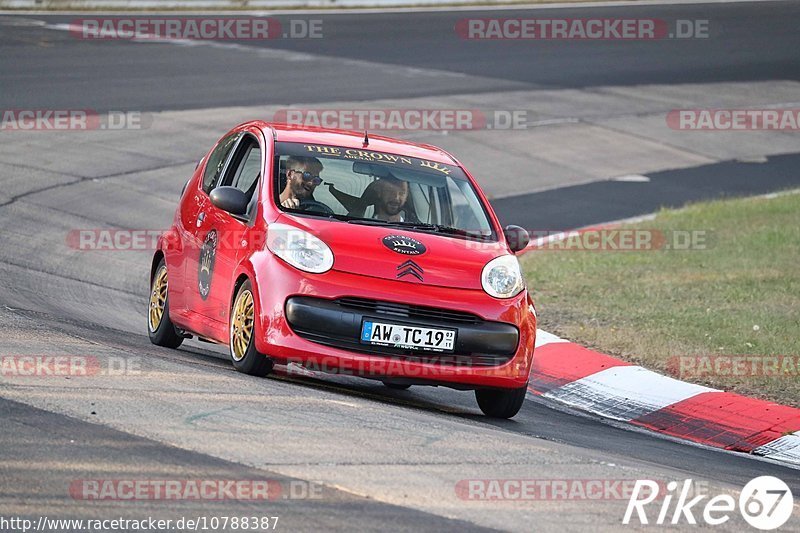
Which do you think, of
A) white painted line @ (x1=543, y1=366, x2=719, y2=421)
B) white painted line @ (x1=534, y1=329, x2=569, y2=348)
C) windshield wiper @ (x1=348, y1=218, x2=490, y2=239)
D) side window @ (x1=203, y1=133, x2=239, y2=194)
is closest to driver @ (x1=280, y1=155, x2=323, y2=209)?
windshield wiper @ (x1=348, y1=218, x2=490, y2=239)

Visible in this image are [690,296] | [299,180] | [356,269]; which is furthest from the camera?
Result: [690,296]

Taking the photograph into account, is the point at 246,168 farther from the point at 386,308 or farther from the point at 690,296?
the point at 690,296

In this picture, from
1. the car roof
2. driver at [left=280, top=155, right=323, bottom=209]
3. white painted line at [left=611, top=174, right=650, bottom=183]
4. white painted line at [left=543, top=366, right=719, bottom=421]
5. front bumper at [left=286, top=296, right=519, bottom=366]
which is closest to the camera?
front bumper at [left=286, top=296, right=519, bottom=366]

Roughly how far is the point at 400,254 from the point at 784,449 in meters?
2.66

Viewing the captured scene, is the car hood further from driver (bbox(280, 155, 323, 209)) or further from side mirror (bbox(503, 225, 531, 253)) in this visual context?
side mirror (bbox(503, 225, 531, 253))

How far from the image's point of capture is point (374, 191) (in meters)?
8.87

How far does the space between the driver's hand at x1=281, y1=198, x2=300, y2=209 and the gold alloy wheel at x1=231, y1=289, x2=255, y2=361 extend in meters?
0.63

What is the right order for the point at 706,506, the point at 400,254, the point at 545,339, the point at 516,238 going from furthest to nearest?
the point at 545,339 < the point at 516,238 < the point at 400,254 < the point at 706,506

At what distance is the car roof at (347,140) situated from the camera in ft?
30.4

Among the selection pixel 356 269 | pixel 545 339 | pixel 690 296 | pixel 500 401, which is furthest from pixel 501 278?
pixel 690 296

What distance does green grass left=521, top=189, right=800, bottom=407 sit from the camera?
1070 cm

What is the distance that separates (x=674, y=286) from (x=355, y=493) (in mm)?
7867

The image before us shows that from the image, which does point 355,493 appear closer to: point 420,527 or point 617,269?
point 420,527

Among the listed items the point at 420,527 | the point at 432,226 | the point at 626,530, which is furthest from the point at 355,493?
the point at 432,226
